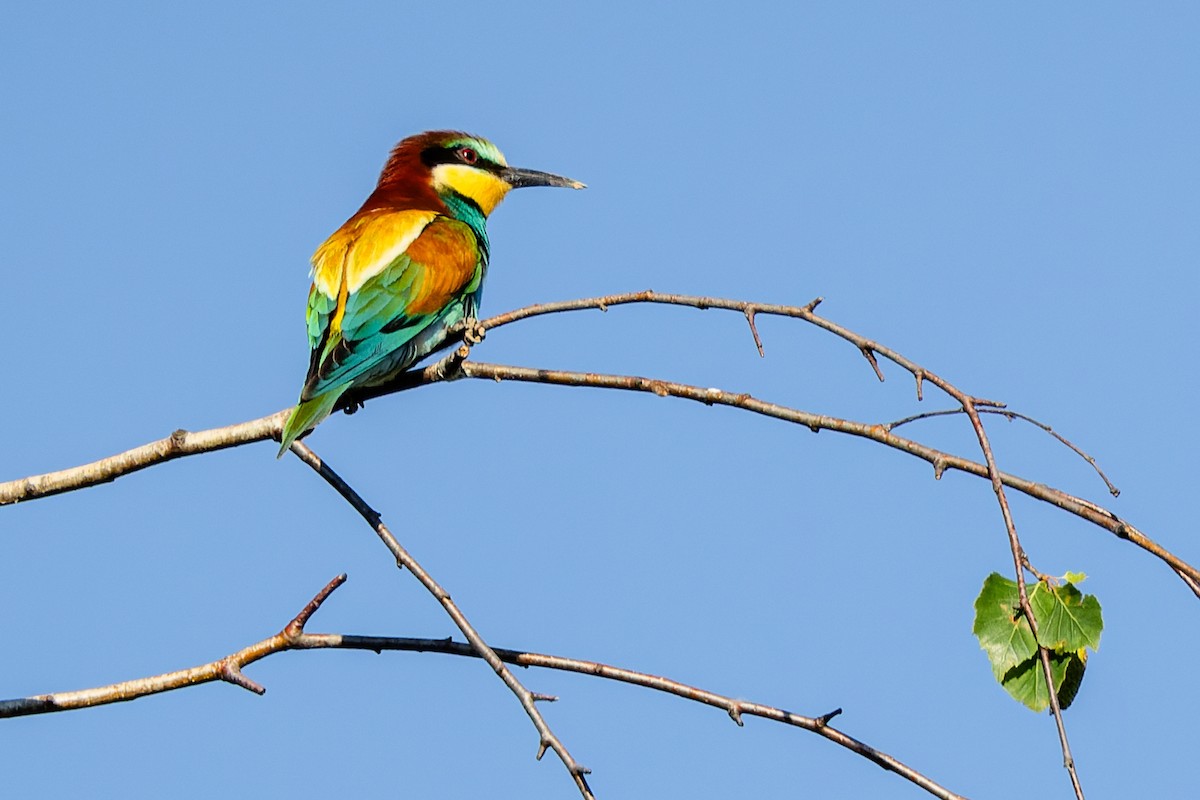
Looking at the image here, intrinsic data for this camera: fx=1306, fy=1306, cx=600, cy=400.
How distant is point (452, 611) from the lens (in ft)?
6.82

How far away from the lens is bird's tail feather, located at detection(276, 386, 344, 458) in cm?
271

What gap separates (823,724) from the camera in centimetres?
188

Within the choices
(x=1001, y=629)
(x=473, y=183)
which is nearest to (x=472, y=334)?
(x=1001, y=629)

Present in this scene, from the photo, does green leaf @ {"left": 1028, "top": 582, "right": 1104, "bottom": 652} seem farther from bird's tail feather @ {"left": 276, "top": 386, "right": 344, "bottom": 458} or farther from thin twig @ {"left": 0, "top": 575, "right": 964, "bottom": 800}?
bird's tail feather @ {"left": 276, "top": 386, "right": 344, "bottom": 458}

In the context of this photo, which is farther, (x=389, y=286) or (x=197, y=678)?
(x=389, y=286)

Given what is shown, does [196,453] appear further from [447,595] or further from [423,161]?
[423,161]

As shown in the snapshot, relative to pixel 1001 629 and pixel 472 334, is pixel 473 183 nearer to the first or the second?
pixel 472 334

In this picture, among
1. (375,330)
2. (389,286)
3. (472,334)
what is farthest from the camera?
(389,286)

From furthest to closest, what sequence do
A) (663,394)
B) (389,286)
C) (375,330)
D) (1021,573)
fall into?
(389,286)
(375,330)
(663,394)
(1021,573)

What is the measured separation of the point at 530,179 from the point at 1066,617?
3459mm

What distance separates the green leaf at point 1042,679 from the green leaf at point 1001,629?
1 cm

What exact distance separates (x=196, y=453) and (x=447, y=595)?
0.70 meters

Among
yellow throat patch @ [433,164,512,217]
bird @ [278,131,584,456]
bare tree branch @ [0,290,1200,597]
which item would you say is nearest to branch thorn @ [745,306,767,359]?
bare tree branch @ [0,290,1200,597]

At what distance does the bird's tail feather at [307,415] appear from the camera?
2.71 metres
